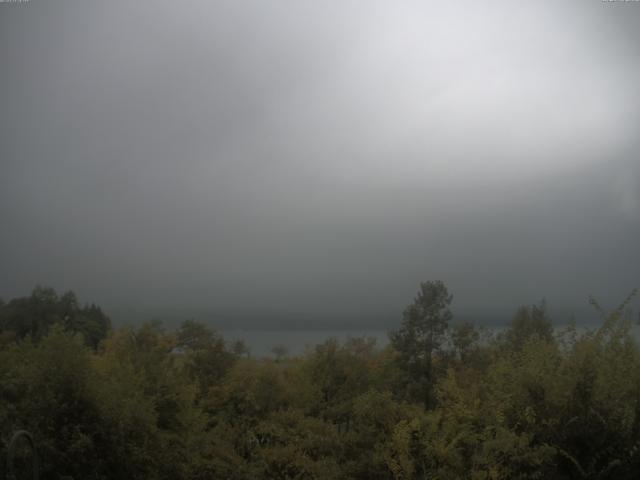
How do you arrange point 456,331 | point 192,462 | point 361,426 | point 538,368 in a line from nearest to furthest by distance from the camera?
point 538,368 → point 192,462 → point 361,426 → point 456,331

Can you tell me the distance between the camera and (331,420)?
22.6 meters

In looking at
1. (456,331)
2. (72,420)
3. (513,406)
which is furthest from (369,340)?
(72,420)

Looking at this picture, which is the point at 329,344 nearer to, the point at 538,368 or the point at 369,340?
the point at 369,340

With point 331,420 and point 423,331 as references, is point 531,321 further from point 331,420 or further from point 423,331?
point 331,420

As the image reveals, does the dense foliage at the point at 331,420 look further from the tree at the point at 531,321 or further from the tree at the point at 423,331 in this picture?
the tree at the point at 531,321

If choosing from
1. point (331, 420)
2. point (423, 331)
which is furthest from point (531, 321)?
point (331, 420)

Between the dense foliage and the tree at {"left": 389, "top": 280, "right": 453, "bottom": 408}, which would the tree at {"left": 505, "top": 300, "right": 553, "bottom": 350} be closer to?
the tree at {"left": 389, "top": 280, "right": 453, "bottom": 408}

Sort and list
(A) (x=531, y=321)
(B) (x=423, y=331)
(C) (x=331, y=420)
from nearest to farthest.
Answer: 1. (C) (x=331, y=420)
2. (B) (x=423, y=331)
3. (A) (x=531, y=321)

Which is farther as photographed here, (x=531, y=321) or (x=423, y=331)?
(x=531, y=321)

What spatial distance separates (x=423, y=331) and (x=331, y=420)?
1018 cm

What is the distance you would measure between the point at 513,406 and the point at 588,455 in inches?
77.4

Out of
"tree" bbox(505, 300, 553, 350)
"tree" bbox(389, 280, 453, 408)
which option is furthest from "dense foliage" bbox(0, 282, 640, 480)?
"tree" bbox(505, 300, 553, 350)

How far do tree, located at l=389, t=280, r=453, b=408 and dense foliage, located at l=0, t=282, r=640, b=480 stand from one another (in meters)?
5.76

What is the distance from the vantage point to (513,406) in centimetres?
1377
